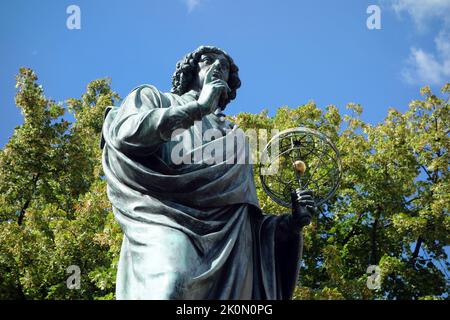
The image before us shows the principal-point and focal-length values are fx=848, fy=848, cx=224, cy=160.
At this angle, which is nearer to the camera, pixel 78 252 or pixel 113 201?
pixel 113 201

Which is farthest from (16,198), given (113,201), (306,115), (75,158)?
(113,201)

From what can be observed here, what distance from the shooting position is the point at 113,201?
640cm

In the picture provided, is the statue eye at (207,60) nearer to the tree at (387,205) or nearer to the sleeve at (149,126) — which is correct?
the sleeve at (149,126)

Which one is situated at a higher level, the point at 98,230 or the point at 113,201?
the point at 98,230

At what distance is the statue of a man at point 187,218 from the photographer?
19.4 feet

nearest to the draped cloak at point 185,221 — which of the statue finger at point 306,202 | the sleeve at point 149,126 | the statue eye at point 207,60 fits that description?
the sleeve at point 149,126

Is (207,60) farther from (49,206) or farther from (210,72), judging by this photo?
(49,206)

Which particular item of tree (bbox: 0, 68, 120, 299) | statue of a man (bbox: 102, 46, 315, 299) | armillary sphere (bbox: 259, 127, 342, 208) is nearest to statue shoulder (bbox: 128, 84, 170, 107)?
statue of a man (bbox: 102, 46, 315, 299)

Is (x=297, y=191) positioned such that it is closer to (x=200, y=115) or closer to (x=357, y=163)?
(x=200, y=115)

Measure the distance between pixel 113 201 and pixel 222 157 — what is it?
90 cm

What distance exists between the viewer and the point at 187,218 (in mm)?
6148

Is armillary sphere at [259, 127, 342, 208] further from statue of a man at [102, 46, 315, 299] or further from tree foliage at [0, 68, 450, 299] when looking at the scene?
tree foliage at [0, 68, 450, 299]

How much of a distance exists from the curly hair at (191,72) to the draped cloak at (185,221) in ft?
2.57
